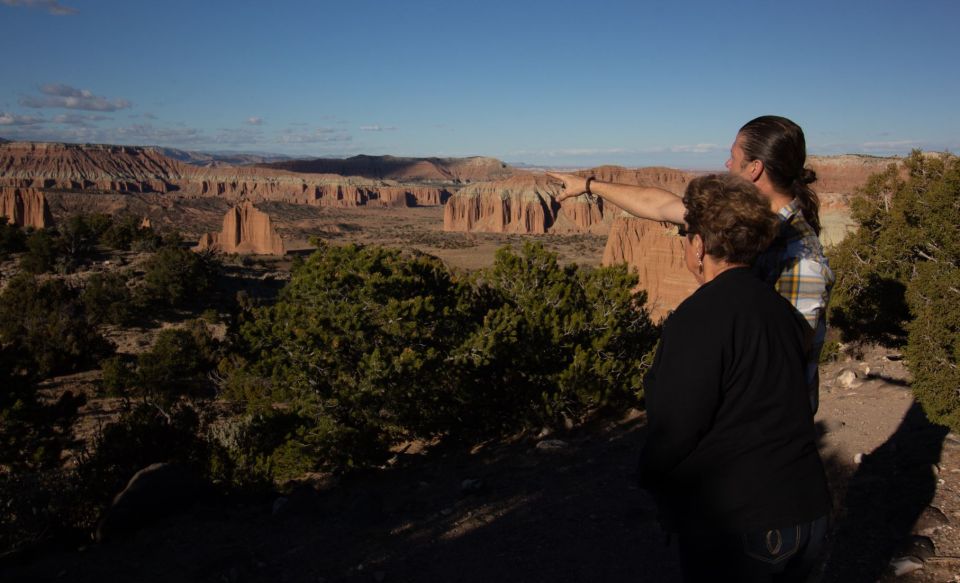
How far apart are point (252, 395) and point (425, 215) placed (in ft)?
404

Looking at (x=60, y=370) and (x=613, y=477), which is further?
(x=60, y=370)

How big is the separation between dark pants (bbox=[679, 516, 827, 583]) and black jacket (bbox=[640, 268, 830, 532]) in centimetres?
4

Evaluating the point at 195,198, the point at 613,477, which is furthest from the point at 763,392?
the point at 195,198

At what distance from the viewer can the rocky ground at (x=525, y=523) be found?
16.2 feet

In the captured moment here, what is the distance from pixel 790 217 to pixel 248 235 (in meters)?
62.4

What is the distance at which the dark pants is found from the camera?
76.2 inches

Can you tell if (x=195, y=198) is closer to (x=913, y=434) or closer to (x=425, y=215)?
(x=425, y=215)

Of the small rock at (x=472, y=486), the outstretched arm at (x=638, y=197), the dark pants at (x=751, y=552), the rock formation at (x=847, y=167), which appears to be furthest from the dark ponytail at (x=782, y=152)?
the rock formation at (x=847, y=167)

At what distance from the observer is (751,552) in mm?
1943

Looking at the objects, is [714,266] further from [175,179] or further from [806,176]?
[175,179]

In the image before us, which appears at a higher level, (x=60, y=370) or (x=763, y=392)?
(x=763, y=392)

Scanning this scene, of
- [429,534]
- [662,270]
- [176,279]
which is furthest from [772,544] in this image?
[176,279]

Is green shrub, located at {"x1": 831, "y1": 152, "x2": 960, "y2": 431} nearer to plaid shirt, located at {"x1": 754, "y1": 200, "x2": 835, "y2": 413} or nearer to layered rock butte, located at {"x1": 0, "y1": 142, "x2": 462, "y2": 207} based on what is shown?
plaid shirt, located at {"x1": 754, "y1": 200, "x2": 835, "y2": 413}

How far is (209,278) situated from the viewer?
100 feet
